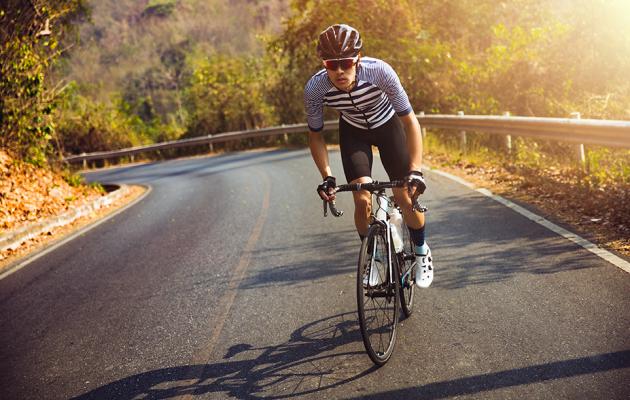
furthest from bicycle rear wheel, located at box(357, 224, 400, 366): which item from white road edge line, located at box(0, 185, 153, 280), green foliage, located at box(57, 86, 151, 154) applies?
green foliage, located at box(57, 86, 151, 154)

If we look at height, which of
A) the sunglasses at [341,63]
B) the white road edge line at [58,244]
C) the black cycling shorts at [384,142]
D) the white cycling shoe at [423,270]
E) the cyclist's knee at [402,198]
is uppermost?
the sunglasses at [341,63]

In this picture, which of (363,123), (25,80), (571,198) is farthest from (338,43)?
(25,80)

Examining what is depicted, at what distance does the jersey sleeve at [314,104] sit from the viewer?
444cm

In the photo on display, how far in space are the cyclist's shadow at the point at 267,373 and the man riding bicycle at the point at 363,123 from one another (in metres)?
0.86

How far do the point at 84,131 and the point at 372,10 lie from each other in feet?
71.7

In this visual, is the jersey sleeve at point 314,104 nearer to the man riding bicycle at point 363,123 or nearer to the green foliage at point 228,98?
the man riding bicycle at point 363,123

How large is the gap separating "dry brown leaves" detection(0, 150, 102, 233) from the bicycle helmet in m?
9.56

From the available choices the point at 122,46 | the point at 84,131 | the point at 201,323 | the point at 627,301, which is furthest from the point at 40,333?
the point at 122,46

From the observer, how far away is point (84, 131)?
125ft

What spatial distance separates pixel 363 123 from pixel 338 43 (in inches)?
36.5

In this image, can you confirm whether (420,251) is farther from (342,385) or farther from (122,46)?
(122,46)

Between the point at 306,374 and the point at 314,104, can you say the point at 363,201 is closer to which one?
the point at 314,104

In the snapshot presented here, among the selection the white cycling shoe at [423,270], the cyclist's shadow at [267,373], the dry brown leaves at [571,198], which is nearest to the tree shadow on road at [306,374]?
the cyclist's shadow at [267,373]

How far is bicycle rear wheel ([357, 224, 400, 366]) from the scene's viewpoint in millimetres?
4141
